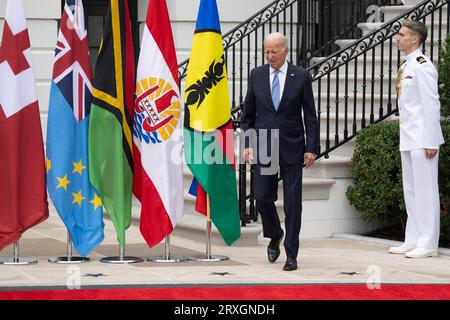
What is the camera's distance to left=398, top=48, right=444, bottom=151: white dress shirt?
1042 centimetres

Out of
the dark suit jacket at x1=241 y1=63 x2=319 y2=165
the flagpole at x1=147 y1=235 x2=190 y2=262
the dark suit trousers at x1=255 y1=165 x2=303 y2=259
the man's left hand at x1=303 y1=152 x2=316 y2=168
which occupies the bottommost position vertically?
the flagpole at x1=147 y1=235 x2=190 y2=262

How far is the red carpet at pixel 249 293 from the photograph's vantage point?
820 centimetres

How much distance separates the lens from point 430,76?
10.5 metres

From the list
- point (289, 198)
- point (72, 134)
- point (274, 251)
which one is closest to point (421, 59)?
point (289, 198)

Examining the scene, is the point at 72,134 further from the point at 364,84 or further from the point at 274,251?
the point at 364,84

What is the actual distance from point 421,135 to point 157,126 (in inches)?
96.0

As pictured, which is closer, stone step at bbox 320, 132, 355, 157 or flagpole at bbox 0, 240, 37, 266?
flagpole at bbox 0, 240, 37, 266

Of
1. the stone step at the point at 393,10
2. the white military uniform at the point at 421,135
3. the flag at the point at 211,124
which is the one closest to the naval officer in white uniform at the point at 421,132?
the white military uniform at the point at 421,135

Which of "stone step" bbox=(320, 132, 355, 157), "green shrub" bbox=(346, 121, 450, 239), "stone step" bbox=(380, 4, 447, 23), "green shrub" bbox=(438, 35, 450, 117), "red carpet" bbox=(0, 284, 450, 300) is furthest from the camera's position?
"stone step" bbox=(380, 4, 447, 23)

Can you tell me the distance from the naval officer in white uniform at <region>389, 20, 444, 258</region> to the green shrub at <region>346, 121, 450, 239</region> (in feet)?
2.30

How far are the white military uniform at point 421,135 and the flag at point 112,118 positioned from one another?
2589 mm

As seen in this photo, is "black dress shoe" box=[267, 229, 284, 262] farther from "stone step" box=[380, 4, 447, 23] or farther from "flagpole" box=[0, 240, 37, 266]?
"stone step" box=[380, 4, 447, 23]

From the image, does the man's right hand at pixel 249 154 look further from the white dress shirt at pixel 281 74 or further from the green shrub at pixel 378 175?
the green shrub at pixel 378 175

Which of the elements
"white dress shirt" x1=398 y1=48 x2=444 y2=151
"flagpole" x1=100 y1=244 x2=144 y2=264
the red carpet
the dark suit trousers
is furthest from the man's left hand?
"flagpole" x1=100 y1=244 x2=144 y2=264
